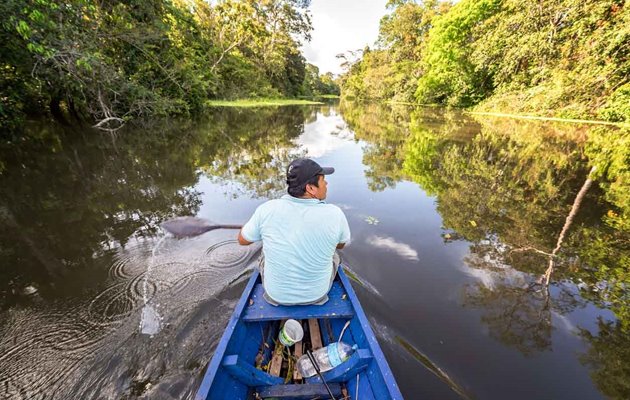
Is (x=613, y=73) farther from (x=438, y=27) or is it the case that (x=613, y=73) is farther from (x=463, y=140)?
(x=438, y=27)

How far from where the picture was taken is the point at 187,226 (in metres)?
4.55

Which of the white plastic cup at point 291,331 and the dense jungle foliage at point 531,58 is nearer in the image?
the white plastic cup at point 291,331

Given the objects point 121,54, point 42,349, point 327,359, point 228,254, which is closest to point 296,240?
point 327,359

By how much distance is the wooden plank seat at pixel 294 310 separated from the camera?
2164 millimetres

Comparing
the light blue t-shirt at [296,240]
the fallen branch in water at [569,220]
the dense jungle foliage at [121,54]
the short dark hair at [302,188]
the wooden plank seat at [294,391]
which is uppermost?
the dense jungle foliage at [121,54]

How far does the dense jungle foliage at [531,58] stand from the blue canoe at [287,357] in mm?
20672

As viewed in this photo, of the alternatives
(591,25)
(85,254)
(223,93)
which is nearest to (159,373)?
(85,254)

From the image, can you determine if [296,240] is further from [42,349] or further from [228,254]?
[42,349]

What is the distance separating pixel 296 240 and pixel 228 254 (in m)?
2.43

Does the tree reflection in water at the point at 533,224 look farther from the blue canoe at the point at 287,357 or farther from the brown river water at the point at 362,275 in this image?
the blue canoe at the point at 287,357

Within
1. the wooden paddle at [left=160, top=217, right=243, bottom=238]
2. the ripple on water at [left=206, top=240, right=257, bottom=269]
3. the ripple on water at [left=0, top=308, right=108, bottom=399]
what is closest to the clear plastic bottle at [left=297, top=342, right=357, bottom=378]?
the ripple on water at [left=0, top=308, right=108, bottom=399]

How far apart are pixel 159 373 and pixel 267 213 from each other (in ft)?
5.48

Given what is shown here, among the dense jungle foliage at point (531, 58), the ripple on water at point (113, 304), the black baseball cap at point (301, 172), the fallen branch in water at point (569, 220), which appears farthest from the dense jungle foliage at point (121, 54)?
the dense jungle foliage at point (531, 58)

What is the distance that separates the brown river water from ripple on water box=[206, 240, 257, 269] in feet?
0.10
